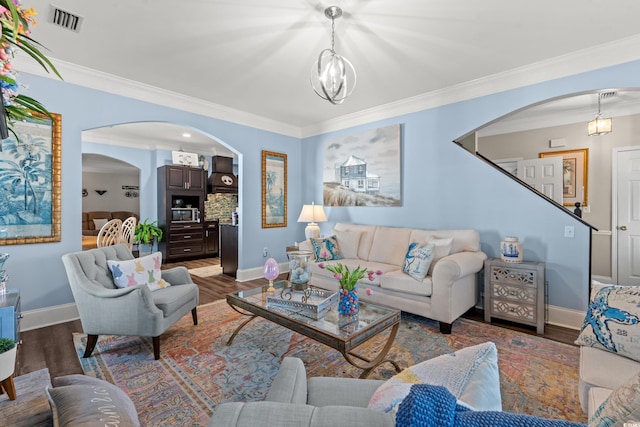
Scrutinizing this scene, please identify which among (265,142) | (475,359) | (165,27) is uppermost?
(165,27)

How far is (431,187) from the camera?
3.84m

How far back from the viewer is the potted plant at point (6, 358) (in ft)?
4.30

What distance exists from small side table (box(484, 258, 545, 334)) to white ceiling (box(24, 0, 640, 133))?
2037mm

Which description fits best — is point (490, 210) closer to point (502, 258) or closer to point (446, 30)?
point (502, 258)

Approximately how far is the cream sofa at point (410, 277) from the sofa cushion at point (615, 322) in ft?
3.78

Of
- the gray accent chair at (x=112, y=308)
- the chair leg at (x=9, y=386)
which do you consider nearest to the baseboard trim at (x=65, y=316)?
the gray accent chair at (x=112, y=308)

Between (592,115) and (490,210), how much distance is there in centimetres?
235

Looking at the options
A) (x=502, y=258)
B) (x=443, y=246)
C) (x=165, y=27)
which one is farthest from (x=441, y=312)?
(x=165, y=27)

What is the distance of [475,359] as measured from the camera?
0.79 m

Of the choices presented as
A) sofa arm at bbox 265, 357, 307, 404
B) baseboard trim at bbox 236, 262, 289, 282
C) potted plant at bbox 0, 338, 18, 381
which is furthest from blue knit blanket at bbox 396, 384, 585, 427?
baseboard trim at bbox 236, 262, 289, 282

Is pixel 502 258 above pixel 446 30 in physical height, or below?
below

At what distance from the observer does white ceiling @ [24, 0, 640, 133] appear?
7.12 feet

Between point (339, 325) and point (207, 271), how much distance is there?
4166 mm

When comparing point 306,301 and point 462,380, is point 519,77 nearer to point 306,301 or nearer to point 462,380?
point 306,301
